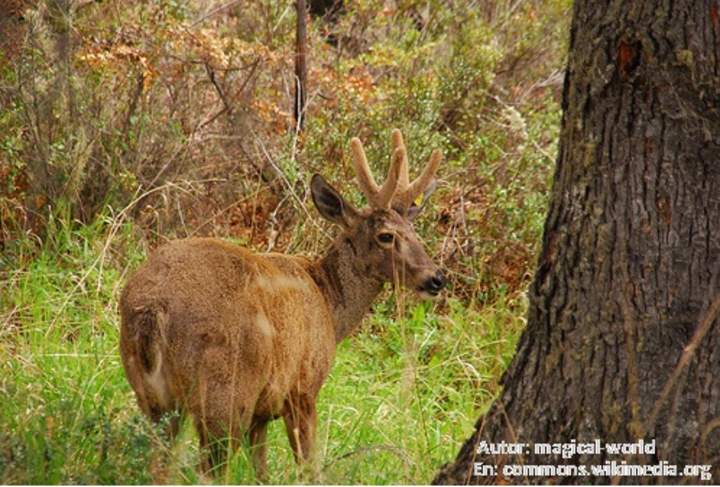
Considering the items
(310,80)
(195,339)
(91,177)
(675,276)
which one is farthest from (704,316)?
(310,80)

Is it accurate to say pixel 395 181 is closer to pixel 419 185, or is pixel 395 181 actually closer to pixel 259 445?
pixel 419 185

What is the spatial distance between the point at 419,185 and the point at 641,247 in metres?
3.20

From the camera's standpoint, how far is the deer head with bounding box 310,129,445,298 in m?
7.80

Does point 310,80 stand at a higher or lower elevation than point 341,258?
higher

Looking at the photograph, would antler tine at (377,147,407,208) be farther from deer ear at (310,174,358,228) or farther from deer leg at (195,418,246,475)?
deer leg at (195,418,246,475)

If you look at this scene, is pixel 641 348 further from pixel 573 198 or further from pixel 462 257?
pixel 462 257

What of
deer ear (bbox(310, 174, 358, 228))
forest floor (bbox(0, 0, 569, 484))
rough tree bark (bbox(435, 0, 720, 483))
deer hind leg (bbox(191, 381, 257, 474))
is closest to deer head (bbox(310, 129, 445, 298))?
deer ear (bbox(310, 174, 358, 228))

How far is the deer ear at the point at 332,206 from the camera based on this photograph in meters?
7.91

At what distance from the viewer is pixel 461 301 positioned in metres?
9.83

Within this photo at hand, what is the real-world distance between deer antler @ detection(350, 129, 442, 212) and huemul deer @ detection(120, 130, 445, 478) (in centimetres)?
51

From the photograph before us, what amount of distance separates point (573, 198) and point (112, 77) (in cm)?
568

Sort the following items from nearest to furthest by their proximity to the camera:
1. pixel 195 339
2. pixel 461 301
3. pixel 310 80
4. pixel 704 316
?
pixel 704 316, pixel 195 339, pixel 461 301, pixel 310 80

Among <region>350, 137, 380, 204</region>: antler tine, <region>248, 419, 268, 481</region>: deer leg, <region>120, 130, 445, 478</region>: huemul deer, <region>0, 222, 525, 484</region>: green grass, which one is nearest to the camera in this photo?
<region>0, 222, 525, 484</region>: green grass

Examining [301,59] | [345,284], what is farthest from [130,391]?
[301,59]
